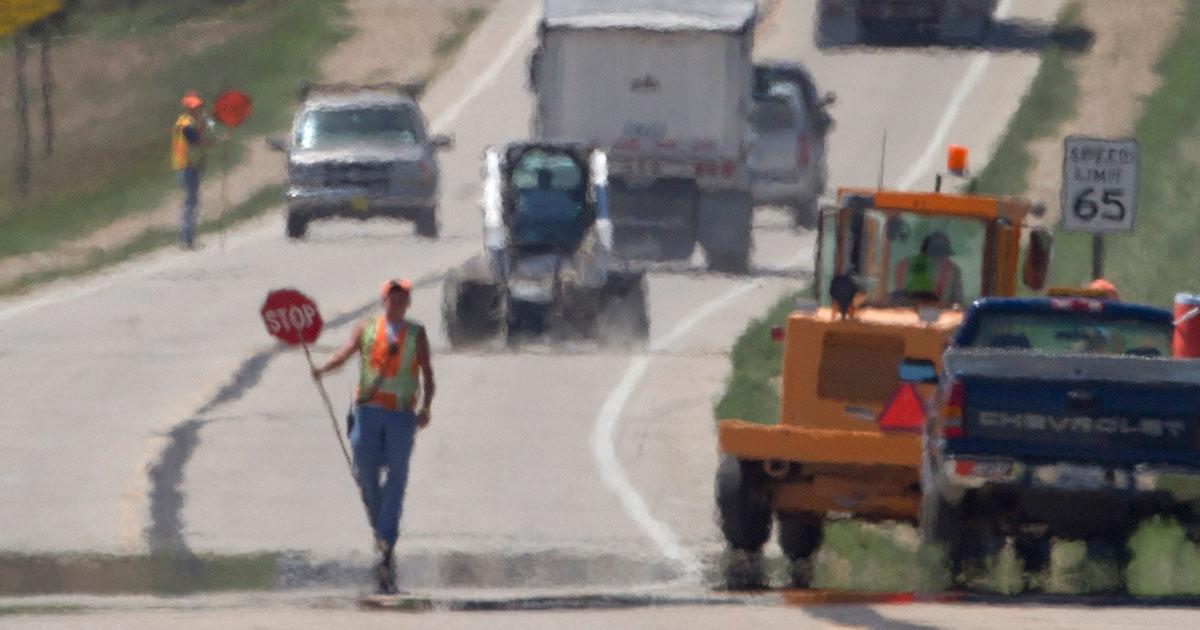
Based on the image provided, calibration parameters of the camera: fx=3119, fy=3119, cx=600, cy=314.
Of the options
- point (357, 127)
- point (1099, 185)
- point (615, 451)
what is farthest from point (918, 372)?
point (357, 127)

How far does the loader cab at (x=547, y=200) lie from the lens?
29.0 metres

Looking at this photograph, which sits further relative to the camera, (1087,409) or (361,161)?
(361,161)

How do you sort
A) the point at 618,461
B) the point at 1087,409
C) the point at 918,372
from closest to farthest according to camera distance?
the point at 1087,409 < the point at 918,372 < the point at 618,461

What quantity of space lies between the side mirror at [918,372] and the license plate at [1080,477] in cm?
86

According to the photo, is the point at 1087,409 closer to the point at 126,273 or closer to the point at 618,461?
the point at 618,461

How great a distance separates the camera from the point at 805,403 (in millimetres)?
17250

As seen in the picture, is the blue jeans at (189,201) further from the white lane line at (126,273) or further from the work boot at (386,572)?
the work boot at (386,572)

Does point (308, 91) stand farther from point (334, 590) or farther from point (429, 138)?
point (334, 590)

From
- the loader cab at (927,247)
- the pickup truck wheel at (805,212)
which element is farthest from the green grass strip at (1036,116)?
the loader cab at (927,247)

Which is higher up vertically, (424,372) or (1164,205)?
(1164,205)

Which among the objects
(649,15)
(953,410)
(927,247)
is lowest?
(953,410)

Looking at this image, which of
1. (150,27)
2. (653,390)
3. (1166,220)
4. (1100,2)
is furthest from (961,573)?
(150,27)

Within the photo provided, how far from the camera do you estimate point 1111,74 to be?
56156 millimetres

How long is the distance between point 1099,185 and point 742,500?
724cm
